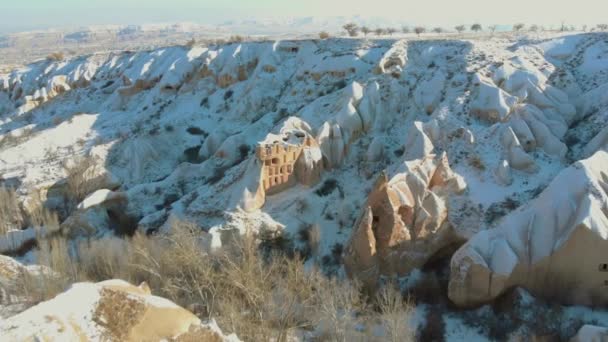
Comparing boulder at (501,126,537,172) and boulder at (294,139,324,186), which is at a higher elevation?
boulder at (501,126,537,172)

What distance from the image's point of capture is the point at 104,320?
11.6 metres

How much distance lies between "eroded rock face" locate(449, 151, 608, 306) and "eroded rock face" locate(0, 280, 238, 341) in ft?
34.3

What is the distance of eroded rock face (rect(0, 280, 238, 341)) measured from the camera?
35.4ft

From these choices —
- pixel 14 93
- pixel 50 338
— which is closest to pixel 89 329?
pixel 50 338

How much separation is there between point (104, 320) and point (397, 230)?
13.0m

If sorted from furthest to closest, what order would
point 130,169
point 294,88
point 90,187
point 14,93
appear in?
point 14,93 < point 294,88 < point 130,169 < point 90,187

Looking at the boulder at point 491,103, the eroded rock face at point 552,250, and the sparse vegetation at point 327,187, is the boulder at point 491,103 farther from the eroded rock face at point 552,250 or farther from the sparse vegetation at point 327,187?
the sparse vegetation at point 327,187

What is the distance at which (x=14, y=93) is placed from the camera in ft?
221

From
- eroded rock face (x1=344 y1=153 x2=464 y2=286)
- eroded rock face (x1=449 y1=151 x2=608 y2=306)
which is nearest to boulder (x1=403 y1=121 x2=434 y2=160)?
eroded rock face (x1=344 y1=153 x2=464 y2=286)

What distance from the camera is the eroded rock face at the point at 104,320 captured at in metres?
10.8

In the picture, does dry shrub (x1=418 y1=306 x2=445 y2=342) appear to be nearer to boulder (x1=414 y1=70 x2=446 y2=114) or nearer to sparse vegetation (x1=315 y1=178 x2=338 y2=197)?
sparse vegetation (x1=315 y1=178 x2=338 y2=197)

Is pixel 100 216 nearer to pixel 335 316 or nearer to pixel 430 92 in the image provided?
pixel 335 316

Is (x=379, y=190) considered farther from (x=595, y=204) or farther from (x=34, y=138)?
(x=34, y=138)

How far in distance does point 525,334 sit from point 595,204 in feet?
18.3
